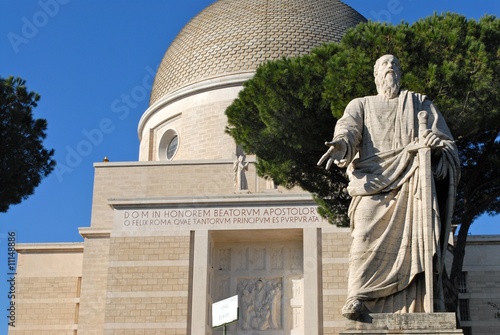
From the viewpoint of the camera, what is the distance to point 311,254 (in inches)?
889

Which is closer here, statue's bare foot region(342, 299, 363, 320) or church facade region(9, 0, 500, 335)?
statue's bare foot region(342, 299, 363, 320)

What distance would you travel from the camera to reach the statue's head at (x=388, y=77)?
253 inches

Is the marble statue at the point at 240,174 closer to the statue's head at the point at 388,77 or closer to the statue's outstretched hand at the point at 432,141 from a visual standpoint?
the statue's head at the point at 388,77

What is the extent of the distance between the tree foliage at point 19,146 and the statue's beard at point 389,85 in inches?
384

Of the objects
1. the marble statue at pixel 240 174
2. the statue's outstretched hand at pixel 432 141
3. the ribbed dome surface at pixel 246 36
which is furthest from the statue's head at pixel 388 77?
the ribbed dome surface at pixel 246 36

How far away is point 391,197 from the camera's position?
5.90 meters

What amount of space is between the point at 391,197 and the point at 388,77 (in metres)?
1.10

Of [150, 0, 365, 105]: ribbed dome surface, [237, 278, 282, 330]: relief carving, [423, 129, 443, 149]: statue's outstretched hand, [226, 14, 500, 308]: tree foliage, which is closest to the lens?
[423, 129, 443, 149]: statue's outstretched hand

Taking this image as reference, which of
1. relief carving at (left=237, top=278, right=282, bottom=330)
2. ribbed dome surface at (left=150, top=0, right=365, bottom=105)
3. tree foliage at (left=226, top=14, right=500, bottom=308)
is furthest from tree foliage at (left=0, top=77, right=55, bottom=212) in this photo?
ribbed dome surface at (left=150, top=0, right=365, bottom=105)

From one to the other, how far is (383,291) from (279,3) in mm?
26969

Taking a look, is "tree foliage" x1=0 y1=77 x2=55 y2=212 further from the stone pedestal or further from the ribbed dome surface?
the ribbed dome surface

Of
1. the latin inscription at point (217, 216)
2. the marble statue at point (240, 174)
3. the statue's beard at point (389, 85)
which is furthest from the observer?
the marble statue at point (240, 174)

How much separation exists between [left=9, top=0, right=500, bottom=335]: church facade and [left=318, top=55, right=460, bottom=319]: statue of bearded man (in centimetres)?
1631

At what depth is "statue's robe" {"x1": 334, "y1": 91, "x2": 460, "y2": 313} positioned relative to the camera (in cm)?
567
